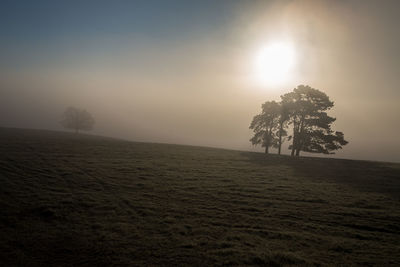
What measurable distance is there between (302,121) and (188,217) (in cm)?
3100

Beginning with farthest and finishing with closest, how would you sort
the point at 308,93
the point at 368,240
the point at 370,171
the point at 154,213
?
the point at 308,93 → the point at 370,171 → the point at 154,213 → the point at 368,240

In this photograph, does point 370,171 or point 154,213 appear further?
point 370,171

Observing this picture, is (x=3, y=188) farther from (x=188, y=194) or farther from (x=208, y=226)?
(x=208, y=226)

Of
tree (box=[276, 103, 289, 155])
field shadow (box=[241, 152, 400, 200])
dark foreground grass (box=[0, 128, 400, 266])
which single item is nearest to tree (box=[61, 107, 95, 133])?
dark foreground grass (box=[0, 128, 400, 266])

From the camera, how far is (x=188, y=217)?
392 inches

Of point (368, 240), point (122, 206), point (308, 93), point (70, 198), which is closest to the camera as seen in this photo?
point (368, 240)

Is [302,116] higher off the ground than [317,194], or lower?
higher

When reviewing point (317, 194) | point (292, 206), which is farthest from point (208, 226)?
point (317, 194)

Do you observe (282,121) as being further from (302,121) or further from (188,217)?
(188,217)

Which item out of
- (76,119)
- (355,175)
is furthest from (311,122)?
(76,119)

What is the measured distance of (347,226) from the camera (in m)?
9.60

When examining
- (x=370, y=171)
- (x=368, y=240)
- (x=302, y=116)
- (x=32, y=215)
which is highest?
(x=302, y=116)

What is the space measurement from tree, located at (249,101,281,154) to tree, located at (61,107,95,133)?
55850 millimetres

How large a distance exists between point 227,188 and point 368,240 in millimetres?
8166
